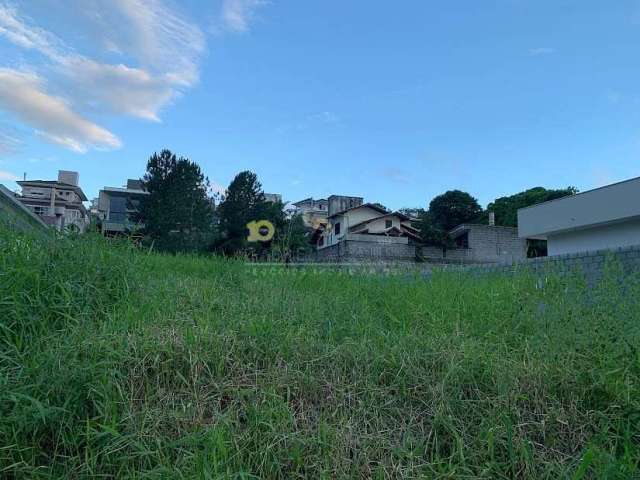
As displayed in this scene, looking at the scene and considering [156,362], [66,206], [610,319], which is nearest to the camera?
[156,362]

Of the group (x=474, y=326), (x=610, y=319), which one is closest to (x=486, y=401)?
(x=474, y=326)

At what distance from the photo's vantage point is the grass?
1821 mm

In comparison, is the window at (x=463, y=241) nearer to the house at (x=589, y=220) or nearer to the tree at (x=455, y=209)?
the tree at (x=455, y=209)

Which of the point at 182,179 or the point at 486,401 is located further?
the point at 182,179

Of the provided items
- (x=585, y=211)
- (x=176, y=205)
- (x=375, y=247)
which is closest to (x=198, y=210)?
(x=176, y=205)

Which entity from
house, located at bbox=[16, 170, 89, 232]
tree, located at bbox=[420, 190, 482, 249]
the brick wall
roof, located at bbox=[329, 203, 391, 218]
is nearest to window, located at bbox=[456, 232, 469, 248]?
roof, located at bbox=[329, 203, 391, 218]

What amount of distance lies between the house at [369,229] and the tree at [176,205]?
6.75 metres

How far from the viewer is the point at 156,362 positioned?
2203mm

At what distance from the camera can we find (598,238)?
42.1 ft

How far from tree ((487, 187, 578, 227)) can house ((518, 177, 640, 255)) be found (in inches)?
736

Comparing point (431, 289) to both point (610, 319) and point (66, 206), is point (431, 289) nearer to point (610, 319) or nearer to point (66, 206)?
point (610, 319)

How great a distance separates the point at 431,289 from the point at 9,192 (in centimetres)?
415

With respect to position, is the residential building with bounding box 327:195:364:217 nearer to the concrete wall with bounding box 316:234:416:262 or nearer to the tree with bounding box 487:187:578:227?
the concrete wall with bounding box 316:234:416:262

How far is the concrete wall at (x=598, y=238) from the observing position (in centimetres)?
1170
